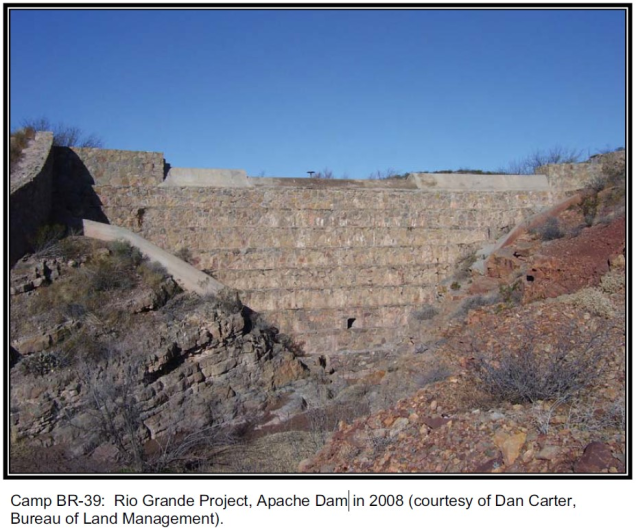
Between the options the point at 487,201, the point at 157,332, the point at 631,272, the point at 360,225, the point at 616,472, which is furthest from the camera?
the point at 487,201

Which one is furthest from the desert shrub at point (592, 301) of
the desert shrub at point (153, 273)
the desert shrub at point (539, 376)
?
the desert shrub at point (153, 273)

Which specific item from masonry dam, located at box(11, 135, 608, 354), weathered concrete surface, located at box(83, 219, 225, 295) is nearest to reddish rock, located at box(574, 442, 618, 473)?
weathered concrete surface, located at box(83, 219, 225, 295)

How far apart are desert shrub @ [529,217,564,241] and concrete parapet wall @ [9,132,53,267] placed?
45.9ft

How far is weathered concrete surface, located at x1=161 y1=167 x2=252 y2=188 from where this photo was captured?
18.7 m

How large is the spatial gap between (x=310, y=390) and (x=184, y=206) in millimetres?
6755

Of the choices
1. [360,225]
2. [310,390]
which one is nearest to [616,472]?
[310,390]

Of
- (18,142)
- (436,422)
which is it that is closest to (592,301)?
(436,422)

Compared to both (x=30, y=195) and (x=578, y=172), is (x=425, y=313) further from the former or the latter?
(x=30, y=195)

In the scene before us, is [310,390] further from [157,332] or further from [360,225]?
[360,225]

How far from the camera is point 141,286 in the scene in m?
15.2

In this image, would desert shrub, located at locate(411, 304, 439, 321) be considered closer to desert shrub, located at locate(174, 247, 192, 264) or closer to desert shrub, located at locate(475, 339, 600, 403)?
desert shrub, located at locate(174, 247, 192, 264)

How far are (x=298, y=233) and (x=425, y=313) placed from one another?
4488mm

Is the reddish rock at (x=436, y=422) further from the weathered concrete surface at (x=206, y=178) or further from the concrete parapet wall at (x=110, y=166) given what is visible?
the concrete parapet wall at (x=110, y=166)

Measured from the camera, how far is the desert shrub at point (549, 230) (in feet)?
59.2
